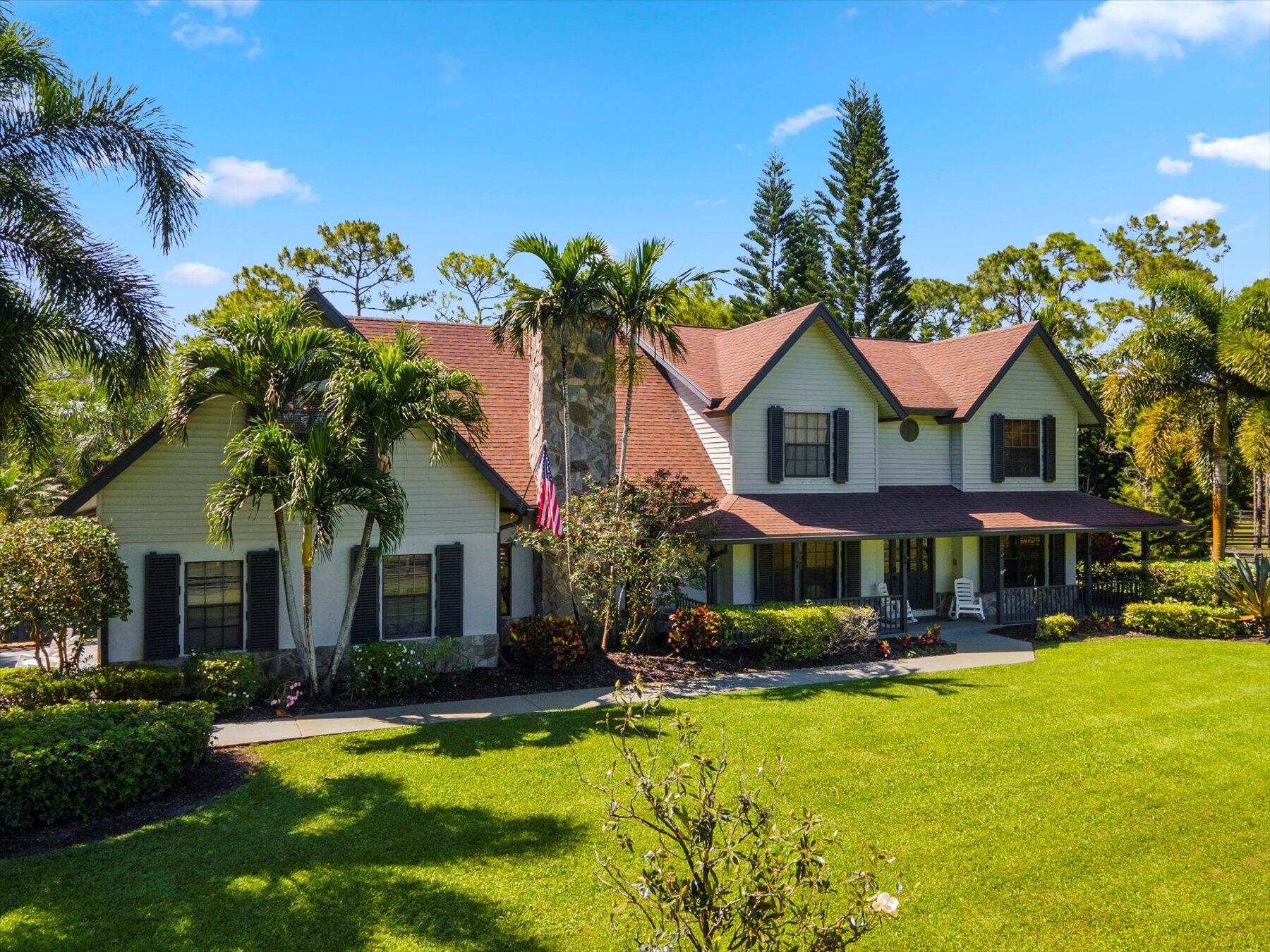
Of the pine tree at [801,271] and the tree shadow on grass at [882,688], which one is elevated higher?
the pine tree at [801,271]

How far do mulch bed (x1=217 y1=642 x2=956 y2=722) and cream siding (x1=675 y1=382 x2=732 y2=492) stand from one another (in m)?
4.47

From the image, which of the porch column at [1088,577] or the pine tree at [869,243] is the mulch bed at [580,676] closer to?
the porch column at [1088,577]

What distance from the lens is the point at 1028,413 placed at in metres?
22.4

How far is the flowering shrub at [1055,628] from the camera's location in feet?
61.4

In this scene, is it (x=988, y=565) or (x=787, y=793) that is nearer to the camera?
(x=787, y=793)

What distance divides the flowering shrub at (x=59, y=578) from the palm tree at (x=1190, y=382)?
23758 millimetres

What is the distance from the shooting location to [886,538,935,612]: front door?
68.4 ft

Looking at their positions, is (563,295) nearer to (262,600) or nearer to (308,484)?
(308,484)

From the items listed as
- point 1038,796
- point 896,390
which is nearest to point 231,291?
point 896,390

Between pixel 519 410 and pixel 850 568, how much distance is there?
860cm

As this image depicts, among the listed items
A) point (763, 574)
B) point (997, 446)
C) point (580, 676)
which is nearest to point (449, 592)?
point (580, 676)

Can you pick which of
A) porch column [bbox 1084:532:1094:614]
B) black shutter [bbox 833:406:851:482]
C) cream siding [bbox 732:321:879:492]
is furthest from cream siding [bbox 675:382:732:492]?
porch column [bbox 1084:532:1094:614]

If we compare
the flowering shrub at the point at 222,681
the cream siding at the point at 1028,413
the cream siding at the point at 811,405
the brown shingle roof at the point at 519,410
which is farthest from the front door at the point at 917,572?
the flowering shrub at the point at 222,681

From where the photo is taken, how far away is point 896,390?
2195 cm
